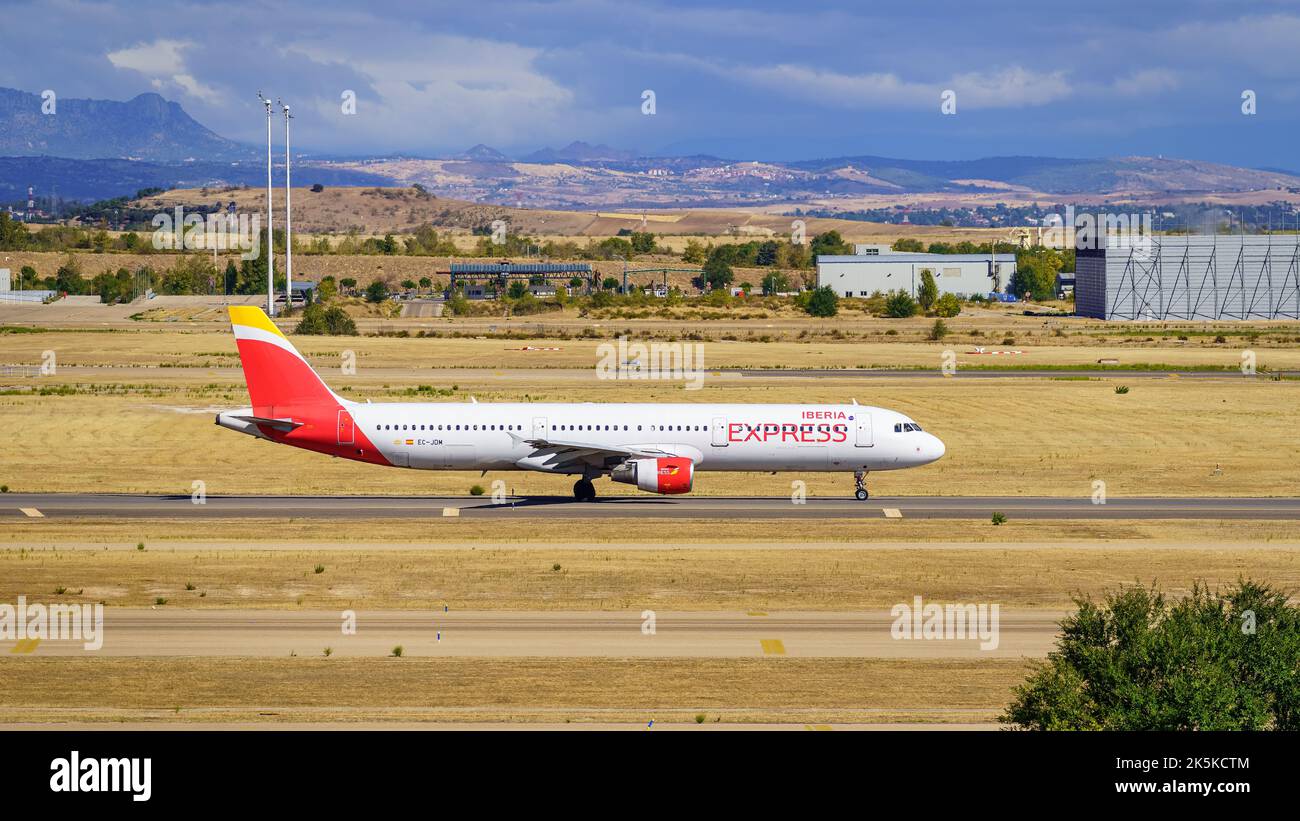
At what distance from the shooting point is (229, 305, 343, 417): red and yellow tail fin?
172ft

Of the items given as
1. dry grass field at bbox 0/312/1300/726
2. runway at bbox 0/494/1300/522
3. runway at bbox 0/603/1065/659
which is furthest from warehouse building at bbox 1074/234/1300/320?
runway at bbox 0/603/1065/659

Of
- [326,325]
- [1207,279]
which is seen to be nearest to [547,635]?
[326,325]

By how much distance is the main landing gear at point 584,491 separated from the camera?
179 feet

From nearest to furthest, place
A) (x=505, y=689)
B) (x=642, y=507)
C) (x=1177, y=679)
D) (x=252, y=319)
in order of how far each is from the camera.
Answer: (x=1177, y=679) < (x=505, y=689) < (x=252, y=319) < (x=642, y=507)

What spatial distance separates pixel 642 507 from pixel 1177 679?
33697mm

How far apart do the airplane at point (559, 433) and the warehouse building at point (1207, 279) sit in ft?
399

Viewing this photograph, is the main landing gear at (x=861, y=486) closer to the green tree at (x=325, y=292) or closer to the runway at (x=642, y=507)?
the runway at (x=642, y=507)

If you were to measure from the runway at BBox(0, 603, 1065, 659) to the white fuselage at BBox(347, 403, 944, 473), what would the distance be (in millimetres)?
16006

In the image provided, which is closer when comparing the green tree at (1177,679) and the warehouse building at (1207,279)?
the green tree at (1177,679)

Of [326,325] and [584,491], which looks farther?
[326,325]

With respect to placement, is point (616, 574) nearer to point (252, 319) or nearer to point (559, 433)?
point (559, 433)

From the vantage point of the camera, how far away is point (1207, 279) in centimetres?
16575

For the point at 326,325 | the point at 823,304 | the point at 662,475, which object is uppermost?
the point at 823,304

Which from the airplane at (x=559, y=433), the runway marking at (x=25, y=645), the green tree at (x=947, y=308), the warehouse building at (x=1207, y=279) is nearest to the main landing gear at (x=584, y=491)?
the airplane at (x=559, y=433)
